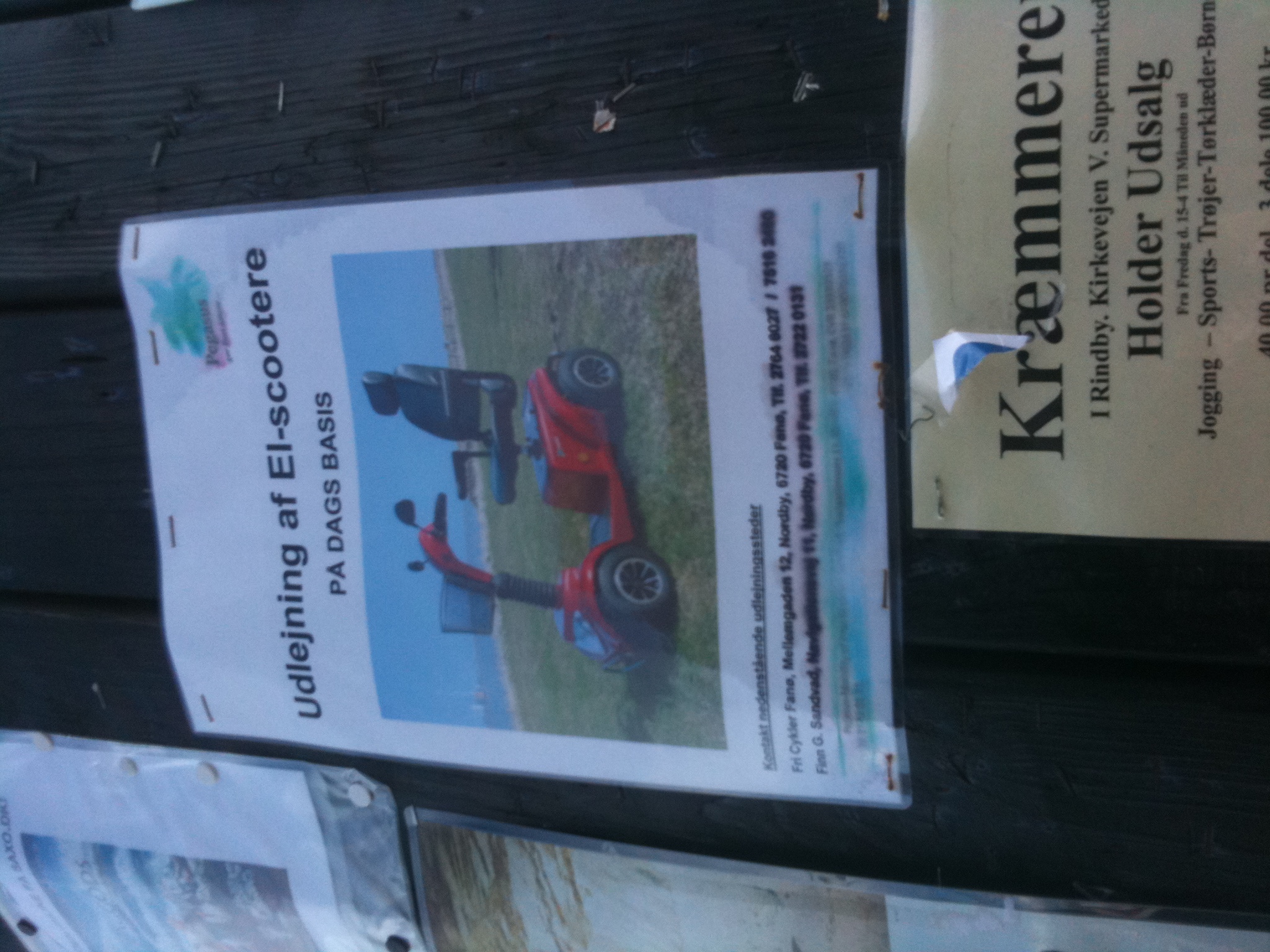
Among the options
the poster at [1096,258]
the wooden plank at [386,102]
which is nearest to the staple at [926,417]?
the poster at [1096,258]

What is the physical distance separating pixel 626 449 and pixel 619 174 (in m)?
0.13

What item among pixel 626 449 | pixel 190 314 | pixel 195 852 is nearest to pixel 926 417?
pixel 626 449

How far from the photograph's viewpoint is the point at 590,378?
41 cm

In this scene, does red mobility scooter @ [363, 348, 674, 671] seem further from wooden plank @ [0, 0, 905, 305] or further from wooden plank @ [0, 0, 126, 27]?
wooden plank @ [0, 0, 126, 27]

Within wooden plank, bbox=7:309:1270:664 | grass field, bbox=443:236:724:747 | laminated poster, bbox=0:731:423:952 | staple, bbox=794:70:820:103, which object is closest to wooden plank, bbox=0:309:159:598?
wooden plank, bbox=7:309:1270:664

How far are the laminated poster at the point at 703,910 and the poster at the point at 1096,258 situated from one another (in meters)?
0.20

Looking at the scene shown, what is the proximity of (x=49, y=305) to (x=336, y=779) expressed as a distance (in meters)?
0.33

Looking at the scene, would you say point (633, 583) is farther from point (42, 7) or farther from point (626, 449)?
point (42, 7)

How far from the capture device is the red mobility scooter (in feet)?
1.35

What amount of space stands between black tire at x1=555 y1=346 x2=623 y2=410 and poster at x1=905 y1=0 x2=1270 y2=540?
14 centimetres

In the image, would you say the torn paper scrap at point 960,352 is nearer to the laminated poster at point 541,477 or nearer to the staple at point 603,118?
the laminated poster at point 541,477

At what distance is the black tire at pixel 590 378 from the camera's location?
0.41m

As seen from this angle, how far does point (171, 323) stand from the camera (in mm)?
473

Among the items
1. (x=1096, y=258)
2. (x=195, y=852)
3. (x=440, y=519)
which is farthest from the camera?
(x=195, y=852)
